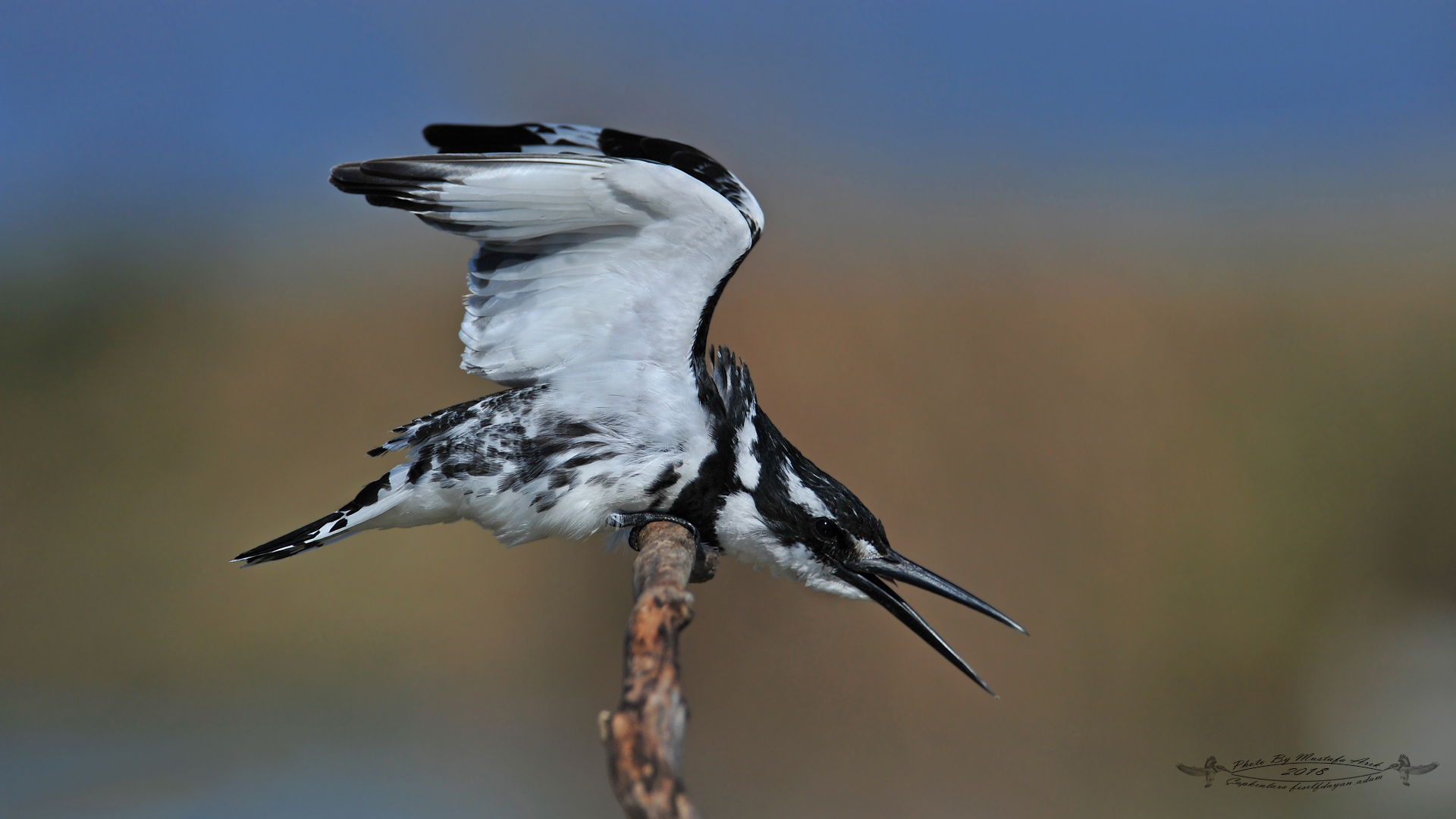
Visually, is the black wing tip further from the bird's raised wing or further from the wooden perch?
the wooden perch

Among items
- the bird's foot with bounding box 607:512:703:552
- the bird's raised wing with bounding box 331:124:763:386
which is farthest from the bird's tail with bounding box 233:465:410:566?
the bird's foot with bounding box 607:512:703:552

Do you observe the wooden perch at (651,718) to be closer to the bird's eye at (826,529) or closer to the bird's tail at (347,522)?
the bird's eye at (826,529)

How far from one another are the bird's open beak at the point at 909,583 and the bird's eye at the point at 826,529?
0.08 metres

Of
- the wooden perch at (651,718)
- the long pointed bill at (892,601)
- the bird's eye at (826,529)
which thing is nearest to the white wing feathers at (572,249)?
the bird's eye at (826,529)

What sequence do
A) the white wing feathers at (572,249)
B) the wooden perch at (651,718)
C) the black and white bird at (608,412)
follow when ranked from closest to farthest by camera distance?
the wooden perch at (651,718) < the white wing feathers at (572,249) < the black and white bird at (608,412)

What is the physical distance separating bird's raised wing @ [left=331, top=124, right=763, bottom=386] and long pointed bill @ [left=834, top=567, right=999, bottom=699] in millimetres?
577

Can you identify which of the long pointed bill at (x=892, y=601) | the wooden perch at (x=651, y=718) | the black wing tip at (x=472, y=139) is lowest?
the long pointed bill at (x=892, y=601)

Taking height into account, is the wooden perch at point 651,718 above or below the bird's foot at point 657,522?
above

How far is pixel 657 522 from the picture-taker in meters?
1.69

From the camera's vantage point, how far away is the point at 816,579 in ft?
5.81

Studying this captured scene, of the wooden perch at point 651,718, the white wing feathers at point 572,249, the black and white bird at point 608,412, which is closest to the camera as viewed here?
the wooden perch at point 651,718

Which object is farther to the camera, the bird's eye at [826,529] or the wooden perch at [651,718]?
the bird's eye at [826,529]

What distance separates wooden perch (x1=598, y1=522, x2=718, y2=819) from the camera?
788 millimetres

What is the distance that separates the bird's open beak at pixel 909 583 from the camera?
1.69 m
